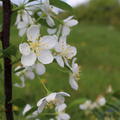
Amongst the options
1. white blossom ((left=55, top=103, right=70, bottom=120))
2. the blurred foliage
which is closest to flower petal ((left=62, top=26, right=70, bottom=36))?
white blossom ((left=55, top=103, right=70, bottom=120))

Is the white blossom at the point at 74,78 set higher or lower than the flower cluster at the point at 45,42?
lower

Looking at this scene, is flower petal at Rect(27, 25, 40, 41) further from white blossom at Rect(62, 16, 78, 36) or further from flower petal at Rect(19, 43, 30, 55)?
white blossom at Rect(62, 16, 78, 36)

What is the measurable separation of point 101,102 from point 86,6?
20539 millimetres

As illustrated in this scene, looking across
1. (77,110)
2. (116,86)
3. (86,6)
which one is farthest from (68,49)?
(86,6)

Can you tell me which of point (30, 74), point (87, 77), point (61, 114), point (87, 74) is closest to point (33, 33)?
point (30, 74)

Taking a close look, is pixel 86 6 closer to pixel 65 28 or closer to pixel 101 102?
pixel 101 102

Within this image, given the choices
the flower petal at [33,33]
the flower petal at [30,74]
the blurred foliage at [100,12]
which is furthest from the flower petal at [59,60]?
the blurred foliage at [100,12]

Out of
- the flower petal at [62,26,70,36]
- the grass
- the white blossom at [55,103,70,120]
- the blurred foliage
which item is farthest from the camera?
the blurred foliage

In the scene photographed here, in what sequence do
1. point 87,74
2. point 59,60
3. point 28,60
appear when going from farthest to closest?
point 87,74 < point 59,60 < point 28,60

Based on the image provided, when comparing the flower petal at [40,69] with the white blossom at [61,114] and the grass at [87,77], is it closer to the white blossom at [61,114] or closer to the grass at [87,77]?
the grass at [87,77]

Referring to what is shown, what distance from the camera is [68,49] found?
57.4 inches

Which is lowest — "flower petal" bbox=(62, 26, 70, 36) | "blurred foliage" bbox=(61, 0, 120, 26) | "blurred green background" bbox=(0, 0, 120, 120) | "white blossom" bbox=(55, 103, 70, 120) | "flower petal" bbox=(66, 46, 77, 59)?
"blurred foliage" bbox=(61, 0, 120, 26)

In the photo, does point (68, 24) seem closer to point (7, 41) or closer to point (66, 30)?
point (66, 30)

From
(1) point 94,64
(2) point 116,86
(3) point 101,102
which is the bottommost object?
(1) point 94,64
